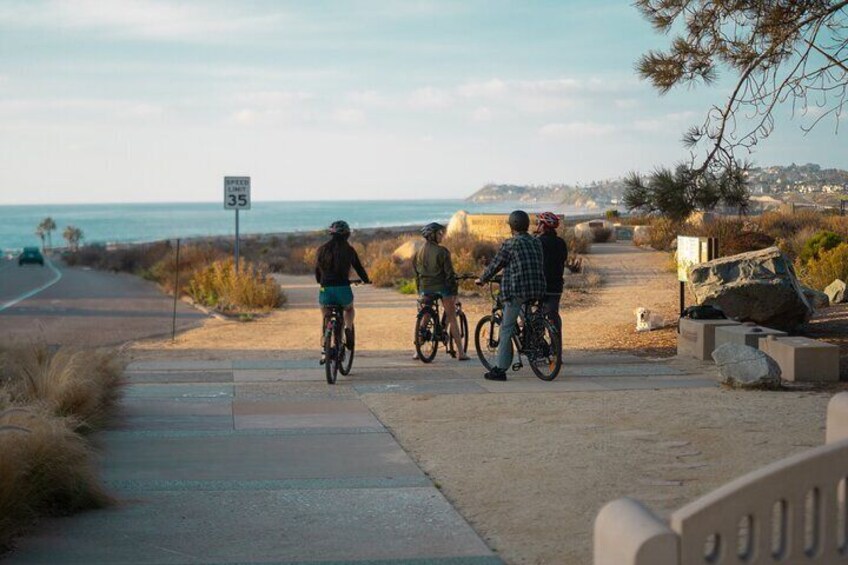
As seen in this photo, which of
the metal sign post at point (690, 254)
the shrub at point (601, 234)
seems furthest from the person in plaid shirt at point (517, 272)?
the shrub at point (601, 234)

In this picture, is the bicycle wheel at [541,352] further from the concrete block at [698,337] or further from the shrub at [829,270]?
the shrub at [829,270]

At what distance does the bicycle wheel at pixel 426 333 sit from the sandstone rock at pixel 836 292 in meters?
9.11

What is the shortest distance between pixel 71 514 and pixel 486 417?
460 centimetres

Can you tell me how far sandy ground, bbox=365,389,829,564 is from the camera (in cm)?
720

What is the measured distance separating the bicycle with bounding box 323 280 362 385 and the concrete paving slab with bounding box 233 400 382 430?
1.28 metres

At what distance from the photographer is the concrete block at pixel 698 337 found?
49.6 ft

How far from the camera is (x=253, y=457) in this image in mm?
9023

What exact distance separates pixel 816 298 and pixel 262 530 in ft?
49.8

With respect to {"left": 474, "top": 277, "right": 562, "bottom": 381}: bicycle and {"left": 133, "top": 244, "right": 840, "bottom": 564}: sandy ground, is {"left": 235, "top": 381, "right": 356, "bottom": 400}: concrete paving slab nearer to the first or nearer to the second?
{"left": 133, "top": 244, "right": 840, "bottom": 564}: sandy ground

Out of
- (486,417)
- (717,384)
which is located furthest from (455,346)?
(486,417)

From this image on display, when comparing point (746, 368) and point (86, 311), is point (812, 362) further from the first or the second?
point (86, 311)

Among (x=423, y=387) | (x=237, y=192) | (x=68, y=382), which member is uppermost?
(x=237, y=192)

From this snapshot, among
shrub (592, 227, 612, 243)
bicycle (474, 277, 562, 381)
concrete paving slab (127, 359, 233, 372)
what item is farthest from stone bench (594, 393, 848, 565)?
shrub (592, 227, 612, 243)

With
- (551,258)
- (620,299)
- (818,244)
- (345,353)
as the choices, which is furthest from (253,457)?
(818,244)
